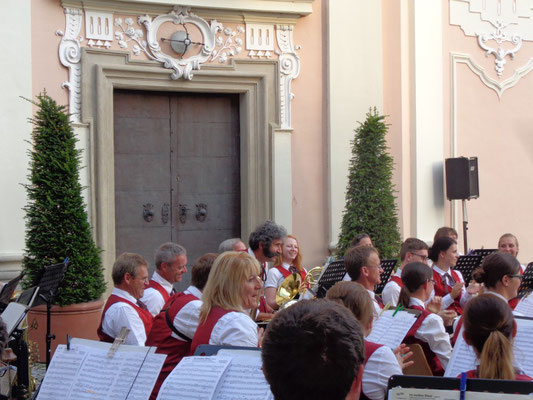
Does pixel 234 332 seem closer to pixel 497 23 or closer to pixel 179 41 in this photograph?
pixel 179 41

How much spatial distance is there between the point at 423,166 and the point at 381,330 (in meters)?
7.12

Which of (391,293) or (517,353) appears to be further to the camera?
(391,293)

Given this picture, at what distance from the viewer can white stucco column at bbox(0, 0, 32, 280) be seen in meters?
9.27

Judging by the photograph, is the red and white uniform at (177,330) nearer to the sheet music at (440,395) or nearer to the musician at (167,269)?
the musician at (167,269)

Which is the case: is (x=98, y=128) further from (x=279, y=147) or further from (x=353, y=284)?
(x=353, y=284)

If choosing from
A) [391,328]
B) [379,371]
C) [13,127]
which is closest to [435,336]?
[391,328]

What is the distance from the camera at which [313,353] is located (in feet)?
6.67

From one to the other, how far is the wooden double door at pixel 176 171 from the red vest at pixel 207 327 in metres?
6.29

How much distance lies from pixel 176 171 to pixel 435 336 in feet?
21.1

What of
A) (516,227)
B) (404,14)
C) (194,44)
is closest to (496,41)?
(404,14)

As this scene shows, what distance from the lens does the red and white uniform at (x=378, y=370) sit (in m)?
3.70

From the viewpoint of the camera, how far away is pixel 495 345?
3426mm

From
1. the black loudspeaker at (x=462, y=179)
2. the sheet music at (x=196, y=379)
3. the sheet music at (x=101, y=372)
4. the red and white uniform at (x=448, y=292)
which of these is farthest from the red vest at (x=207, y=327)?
the black loudspeaker at (x=462, y=179)

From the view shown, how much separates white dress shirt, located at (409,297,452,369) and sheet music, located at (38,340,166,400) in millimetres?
1933
